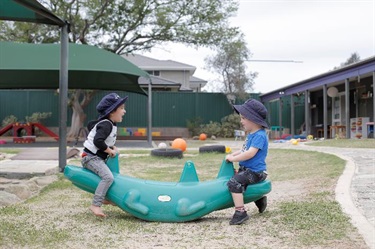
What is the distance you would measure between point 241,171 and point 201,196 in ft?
1.48

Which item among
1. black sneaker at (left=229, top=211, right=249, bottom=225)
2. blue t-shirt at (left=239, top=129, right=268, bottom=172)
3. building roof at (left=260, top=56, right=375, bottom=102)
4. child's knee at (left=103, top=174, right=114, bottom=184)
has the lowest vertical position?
black sneaker at (left=229, top=211, right=249, bottom=225)

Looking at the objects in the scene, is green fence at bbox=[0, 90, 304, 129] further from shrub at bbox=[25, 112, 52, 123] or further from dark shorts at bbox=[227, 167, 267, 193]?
dark shorts at bbox=[227, 167, 267, 193]

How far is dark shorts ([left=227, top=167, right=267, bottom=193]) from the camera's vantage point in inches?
174

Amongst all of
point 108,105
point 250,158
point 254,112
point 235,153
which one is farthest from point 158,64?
point 250,158

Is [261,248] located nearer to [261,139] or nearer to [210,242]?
[210,242]

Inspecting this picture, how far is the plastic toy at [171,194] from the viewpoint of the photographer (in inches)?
177

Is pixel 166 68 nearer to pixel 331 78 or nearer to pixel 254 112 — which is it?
pixel 331 78

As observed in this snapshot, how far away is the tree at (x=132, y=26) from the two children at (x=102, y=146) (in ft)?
57.7

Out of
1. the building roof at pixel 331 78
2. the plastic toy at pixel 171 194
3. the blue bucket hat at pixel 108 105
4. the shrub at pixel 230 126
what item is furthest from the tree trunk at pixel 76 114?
the plastic toy at pixel 171 194

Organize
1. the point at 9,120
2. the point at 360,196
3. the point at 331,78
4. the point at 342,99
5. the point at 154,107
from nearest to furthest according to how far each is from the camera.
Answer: the point at 360,196, the point at 331,78, the point at 342,99, the point at 9,120, the point at 154,107

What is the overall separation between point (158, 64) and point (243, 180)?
33.7m

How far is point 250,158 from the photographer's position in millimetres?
4480

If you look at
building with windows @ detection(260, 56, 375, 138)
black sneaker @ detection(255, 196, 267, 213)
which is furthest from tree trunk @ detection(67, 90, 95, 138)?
black sneaker @ detection(255, 196, 267, 213)

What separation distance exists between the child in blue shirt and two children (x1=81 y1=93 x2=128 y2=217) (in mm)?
1157
